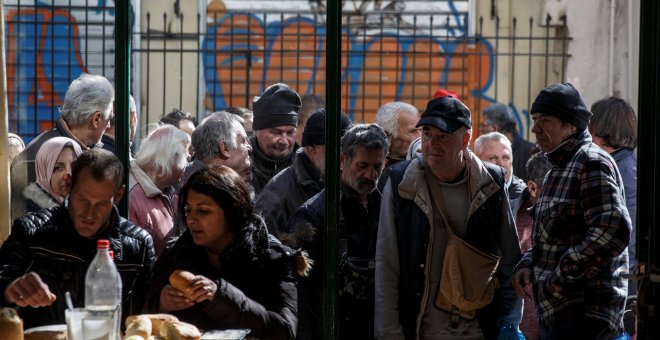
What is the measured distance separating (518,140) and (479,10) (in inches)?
152

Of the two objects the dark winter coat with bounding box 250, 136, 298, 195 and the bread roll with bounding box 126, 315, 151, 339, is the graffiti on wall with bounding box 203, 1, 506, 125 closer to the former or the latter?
the dark winter coat with bounding box 250, 136, 298, 195

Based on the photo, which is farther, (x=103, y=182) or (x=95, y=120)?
(x=95, y=120)

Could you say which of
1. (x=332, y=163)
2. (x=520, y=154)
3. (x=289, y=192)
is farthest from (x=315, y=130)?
(x=520, y=154)

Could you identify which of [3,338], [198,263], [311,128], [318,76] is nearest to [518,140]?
[318,76]

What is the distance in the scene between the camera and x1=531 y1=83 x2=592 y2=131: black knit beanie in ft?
14.9

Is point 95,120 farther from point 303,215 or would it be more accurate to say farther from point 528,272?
point 528,272

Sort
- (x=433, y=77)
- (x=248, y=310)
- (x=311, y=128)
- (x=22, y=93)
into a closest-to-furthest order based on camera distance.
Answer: (x=248, y=310), (x=311, y=128), (x=22, y=93), (x=433, y=77)

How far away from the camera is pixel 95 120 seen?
16.5ft

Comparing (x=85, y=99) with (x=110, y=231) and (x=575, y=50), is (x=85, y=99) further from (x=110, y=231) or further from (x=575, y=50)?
(x=575, y=50)

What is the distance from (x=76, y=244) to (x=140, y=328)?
77cm

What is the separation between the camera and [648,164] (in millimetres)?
4367

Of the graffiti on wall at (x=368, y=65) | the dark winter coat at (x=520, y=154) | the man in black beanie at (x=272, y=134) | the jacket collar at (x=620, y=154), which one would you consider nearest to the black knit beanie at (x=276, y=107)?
the man in black beanie at (x=272, y=134)

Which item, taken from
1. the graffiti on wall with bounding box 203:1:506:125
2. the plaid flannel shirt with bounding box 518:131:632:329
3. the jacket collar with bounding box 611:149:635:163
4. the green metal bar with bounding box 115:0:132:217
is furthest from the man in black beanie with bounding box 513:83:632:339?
the graffiti on wall with bounding box 203:1:506:125

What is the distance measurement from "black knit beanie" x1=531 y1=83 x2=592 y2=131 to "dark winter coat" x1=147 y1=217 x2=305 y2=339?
1164 millimetres
